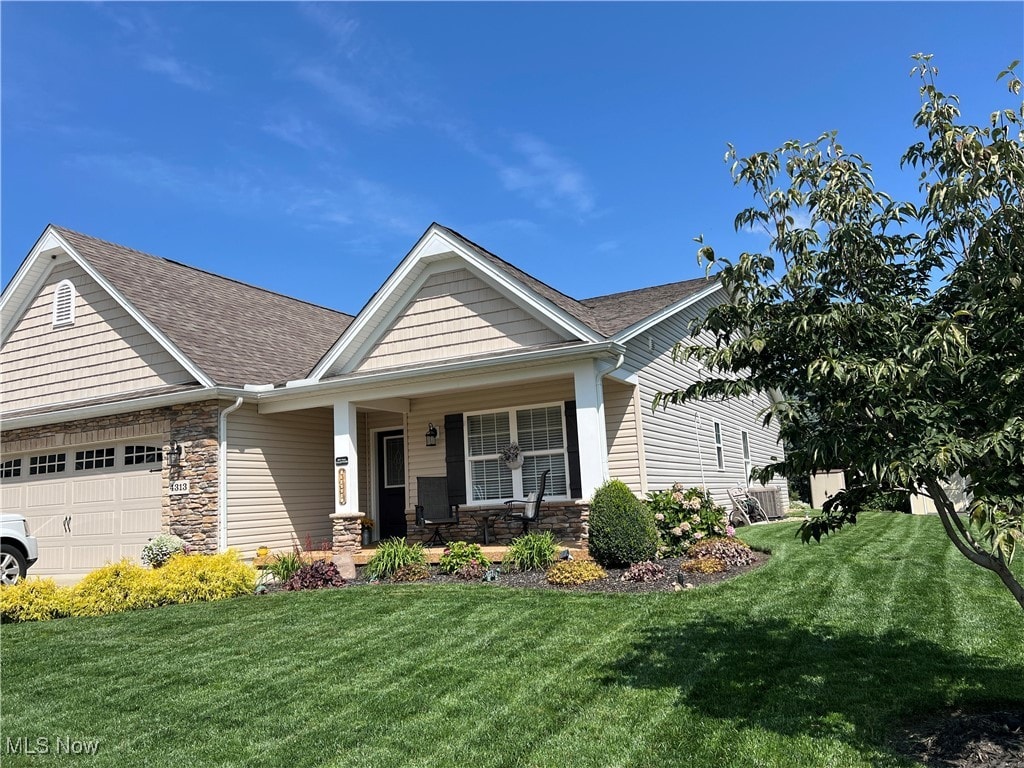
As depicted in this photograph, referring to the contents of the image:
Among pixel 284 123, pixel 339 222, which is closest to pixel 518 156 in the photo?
pixel 284 123

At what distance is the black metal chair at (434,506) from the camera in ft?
40.7

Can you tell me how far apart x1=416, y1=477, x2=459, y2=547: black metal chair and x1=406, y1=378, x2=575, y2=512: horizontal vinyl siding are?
0.88 metres

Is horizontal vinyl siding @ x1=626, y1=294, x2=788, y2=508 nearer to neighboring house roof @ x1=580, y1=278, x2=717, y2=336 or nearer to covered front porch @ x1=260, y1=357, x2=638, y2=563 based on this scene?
neighboring house roof @ x1=580, y1=278, x2=717, y2=336

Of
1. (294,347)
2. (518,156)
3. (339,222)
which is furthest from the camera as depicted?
(339,222)

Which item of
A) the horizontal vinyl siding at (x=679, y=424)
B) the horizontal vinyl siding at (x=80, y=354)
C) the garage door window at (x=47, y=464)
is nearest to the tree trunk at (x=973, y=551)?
the horizontal vinyl siding at (x=679, y=424)

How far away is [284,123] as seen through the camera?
42.2 feet

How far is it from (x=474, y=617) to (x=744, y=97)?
651 cm

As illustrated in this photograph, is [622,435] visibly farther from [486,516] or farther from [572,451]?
[486,516]

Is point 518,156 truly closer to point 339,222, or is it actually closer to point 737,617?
point 339,222

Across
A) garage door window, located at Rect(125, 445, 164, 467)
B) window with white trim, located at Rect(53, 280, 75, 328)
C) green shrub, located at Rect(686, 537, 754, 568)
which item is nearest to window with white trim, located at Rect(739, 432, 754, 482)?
green shrub, located at Rect(686, 537, 754, 568)

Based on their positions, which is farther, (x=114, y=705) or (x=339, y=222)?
(x=339, y=222)

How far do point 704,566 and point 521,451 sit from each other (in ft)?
15.0

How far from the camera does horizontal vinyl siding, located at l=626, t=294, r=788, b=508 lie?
490 inches

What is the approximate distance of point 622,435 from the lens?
478 inches
